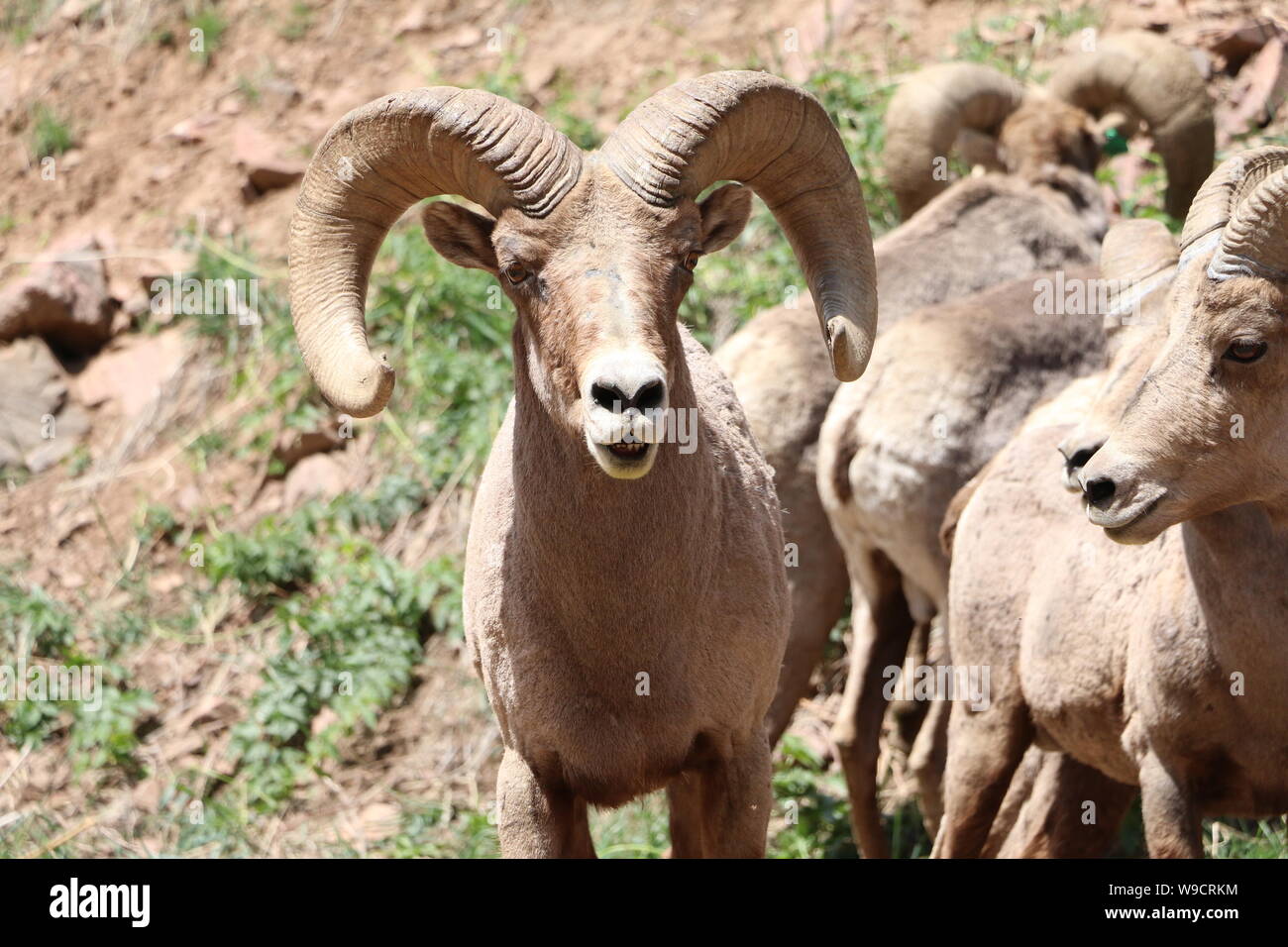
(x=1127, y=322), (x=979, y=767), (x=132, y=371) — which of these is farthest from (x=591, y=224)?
(x=132, y=371)

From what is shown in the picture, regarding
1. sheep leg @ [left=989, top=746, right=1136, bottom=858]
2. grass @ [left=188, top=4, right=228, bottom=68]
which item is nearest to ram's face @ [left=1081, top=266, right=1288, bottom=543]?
sheep leg @ [left=989, top=746, right=1136, bottom=858]

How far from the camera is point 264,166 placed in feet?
42.8

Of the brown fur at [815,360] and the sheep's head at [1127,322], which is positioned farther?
the brown fur at [815,360]

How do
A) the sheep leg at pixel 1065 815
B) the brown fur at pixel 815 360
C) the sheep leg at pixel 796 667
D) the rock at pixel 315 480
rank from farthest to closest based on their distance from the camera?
the rock at pixel 315 480, the sheep leg at pixel 796 667, the brown fur at pixel 815 360, the sheep leg at pixel 1065 815

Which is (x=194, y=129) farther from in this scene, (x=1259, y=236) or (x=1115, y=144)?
(x=1259, y=236)

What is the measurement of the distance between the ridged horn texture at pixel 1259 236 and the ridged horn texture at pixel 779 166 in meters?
1.14

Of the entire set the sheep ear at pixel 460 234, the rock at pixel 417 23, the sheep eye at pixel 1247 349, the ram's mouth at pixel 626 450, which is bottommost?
the ram's mouth at pixel 626 450

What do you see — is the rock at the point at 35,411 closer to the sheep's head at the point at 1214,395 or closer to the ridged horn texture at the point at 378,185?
the ridged horn texture at the point at 378,185

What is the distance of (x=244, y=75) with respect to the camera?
566 inches

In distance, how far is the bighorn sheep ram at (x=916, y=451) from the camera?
23.9 ft

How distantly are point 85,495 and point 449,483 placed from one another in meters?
3.05

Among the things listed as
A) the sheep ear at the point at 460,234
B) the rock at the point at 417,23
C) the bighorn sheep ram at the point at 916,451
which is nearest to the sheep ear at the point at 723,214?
the sheep ear at the point at 460,234

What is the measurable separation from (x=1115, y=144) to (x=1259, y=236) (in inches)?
225

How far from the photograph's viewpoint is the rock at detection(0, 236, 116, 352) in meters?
12.4
